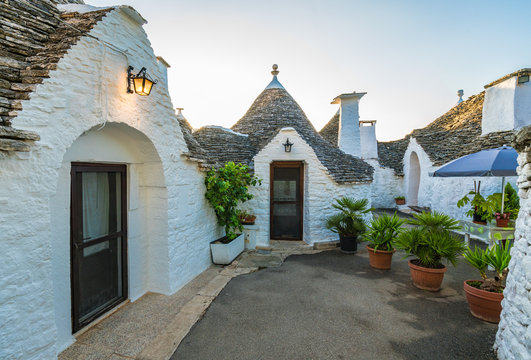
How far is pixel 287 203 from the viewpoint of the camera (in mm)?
7723

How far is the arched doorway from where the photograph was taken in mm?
14703

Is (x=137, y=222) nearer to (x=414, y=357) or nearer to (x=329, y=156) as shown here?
(x=414, y=357)

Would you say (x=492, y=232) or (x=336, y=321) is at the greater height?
(x=492, y=232)

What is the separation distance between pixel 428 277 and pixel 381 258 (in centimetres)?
113

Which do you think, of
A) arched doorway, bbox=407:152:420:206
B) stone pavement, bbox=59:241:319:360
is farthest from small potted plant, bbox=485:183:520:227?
arched doorway, bbox=407:152:420:206

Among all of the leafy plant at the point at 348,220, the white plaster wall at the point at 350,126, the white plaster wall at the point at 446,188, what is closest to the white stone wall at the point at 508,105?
the white plaster wall at the point at 446,188

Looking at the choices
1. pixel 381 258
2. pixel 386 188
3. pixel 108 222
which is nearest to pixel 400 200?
pixel 386 188

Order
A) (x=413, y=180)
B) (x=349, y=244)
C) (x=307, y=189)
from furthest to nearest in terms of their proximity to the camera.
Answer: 1. (x=413, y=180)
2. (x=307, y=189)
3. (x=349, y=244)

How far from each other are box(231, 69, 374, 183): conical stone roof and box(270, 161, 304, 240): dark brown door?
95cm

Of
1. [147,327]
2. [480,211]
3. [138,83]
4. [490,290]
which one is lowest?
[147,327]

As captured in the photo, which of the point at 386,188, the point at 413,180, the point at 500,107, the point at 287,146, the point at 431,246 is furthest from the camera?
the point at 386,188

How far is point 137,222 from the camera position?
4.20 meters

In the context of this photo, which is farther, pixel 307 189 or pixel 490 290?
pixel 307 189

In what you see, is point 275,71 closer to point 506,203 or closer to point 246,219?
point 246,219
